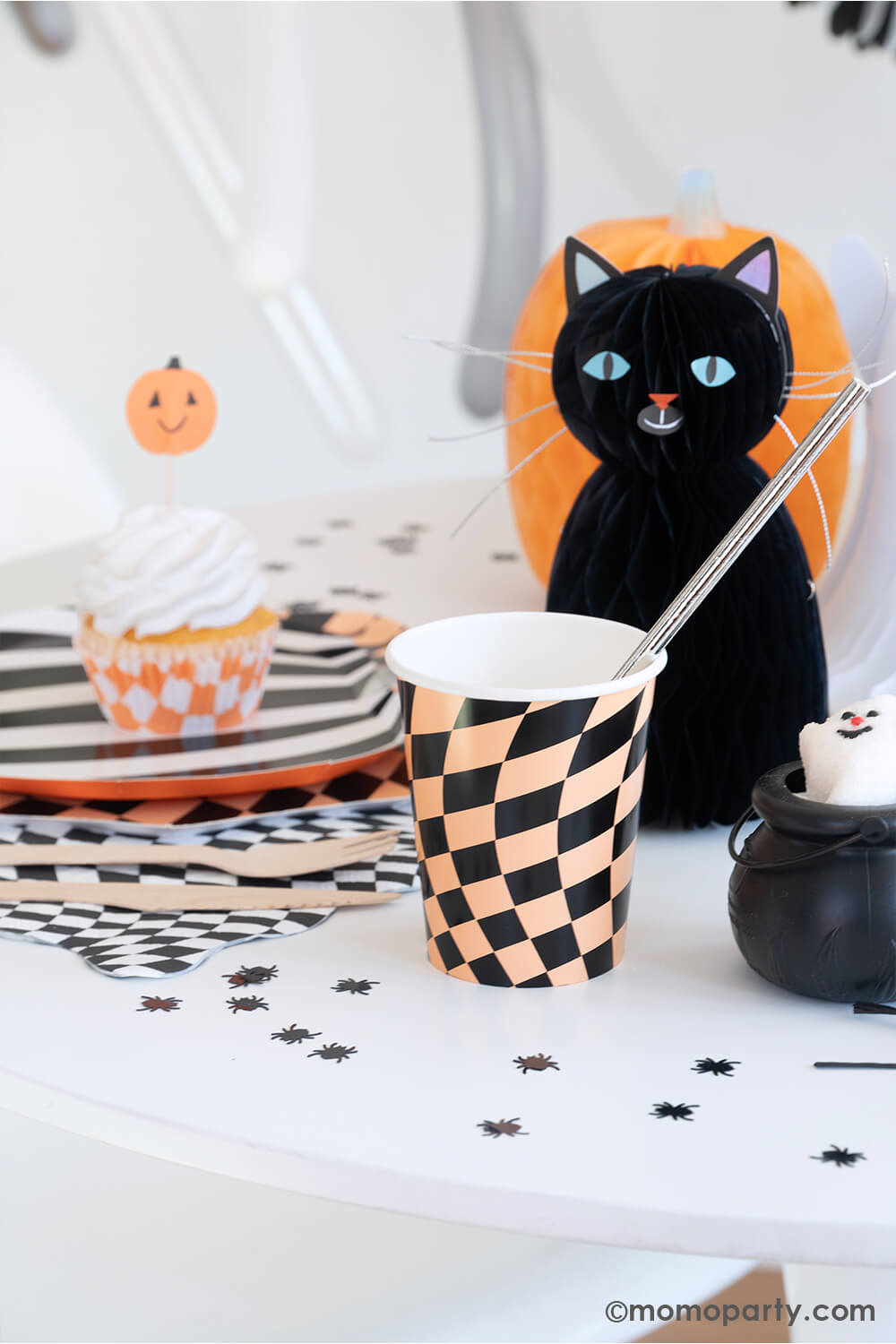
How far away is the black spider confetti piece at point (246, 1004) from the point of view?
0.51 m

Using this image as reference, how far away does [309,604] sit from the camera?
98 cm

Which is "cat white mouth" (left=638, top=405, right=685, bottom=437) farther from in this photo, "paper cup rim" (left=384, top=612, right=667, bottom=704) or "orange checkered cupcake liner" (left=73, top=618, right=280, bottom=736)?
"orange checkered cupcake liner" (left=73, top=618, right=280, bottom=736)

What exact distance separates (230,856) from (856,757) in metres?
0.28

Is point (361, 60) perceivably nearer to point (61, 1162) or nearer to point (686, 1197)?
point (61, 1162)

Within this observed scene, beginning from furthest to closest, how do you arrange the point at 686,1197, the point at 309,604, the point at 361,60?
1. the point at 361,60
2. the point at 309,604
3. the point at 686,1197

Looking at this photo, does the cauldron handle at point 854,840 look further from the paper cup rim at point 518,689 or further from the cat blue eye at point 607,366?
the cat blue eye at point 607,366

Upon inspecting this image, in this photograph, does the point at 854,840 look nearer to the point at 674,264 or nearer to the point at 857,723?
the point at 857,723

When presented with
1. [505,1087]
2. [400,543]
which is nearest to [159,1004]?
[505,1087]

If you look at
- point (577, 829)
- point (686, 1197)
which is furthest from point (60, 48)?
point (686, 1197)

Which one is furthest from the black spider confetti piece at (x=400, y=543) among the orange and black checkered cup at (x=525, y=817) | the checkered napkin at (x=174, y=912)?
the orange and black checkered cup at (x=525, y=817)

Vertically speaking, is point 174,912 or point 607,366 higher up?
point 607,366

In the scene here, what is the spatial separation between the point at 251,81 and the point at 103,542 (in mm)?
1596

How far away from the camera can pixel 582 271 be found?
61 centimetres

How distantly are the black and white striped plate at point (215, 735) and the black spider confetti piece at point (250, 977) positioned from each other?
0.16m
